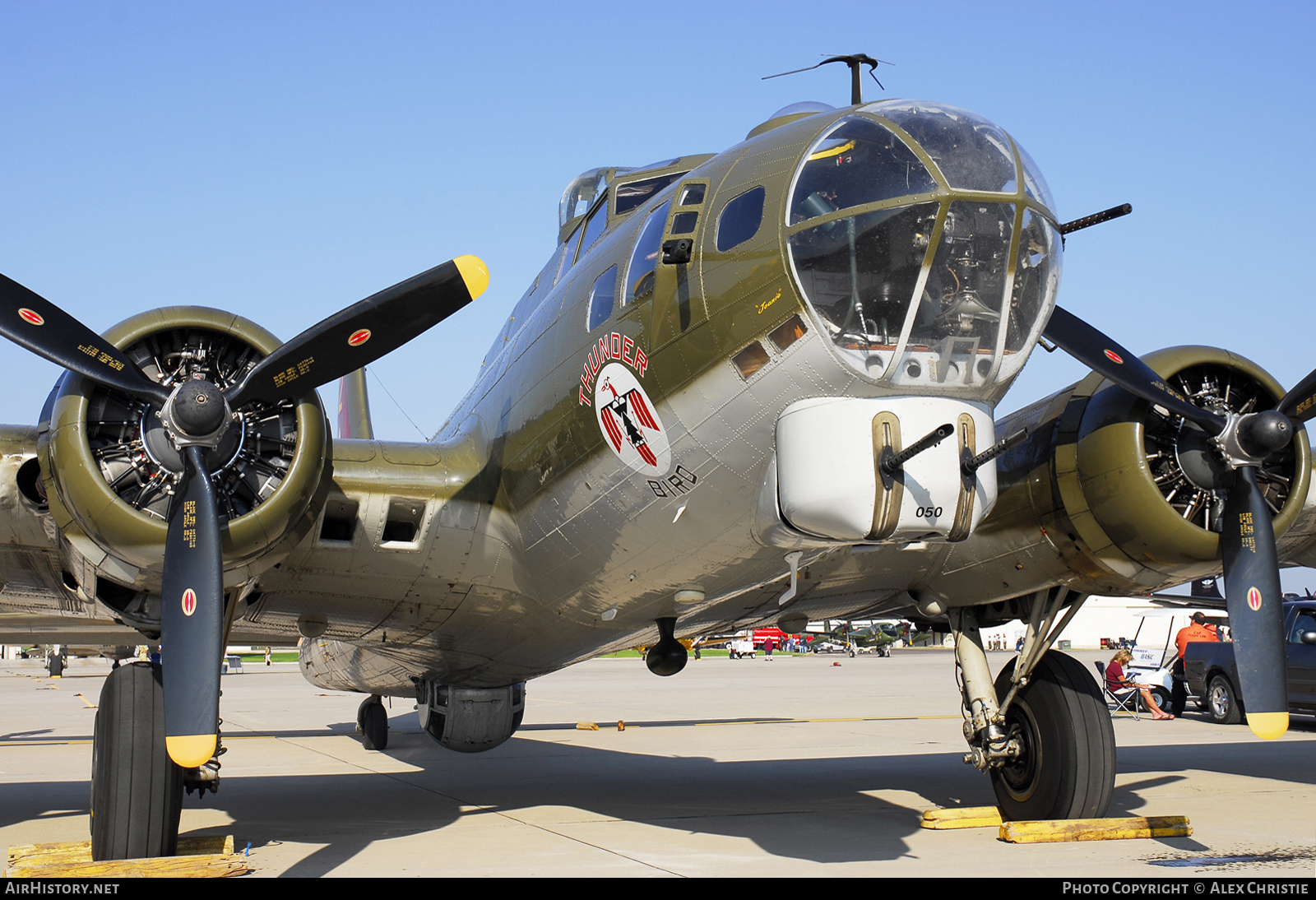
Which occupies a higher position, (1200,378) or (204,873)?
(1200,378)

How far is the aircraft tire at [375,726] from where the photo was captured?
15.9m

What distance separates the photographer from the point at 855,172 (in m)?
5.17

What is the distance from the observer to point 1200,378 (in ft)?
25.2

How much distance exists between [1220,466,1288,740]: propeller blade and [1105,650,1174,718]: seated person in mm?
14345

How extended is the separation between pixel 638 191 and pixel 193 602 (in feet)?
13.1

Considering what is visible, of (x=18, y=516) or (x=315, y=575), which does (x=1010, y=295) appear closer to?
(x=315, y=575)

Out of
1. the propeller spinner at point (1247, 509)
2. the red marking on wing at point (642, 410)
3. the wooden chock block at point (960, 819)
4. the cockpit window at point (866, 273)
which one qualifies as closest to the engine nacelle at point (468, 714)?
the wooden chock block at point (960, 819)

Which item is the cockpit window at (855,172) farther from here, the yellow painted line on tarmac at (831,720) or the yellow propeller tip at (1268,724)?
the yellow painted line on tarmac at (831,720)

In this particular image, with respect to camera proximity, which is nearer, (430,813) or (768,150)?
(768,150)

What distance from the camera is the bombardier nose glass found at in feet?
16.3

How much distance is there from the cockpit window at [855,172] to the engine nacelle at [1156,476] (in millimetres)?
3168

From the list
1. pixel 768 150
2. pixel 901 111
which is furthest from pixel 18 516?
pixel 901 111

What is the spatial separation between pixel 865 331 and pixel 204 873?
4985mm

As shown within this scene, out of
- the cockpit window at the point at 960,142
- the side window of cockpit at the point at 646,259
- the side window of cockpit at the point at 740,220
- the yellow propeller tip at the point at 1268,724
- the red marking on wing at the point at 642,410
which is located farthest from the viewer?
the yellow propeller tip at the point at 1268,724
